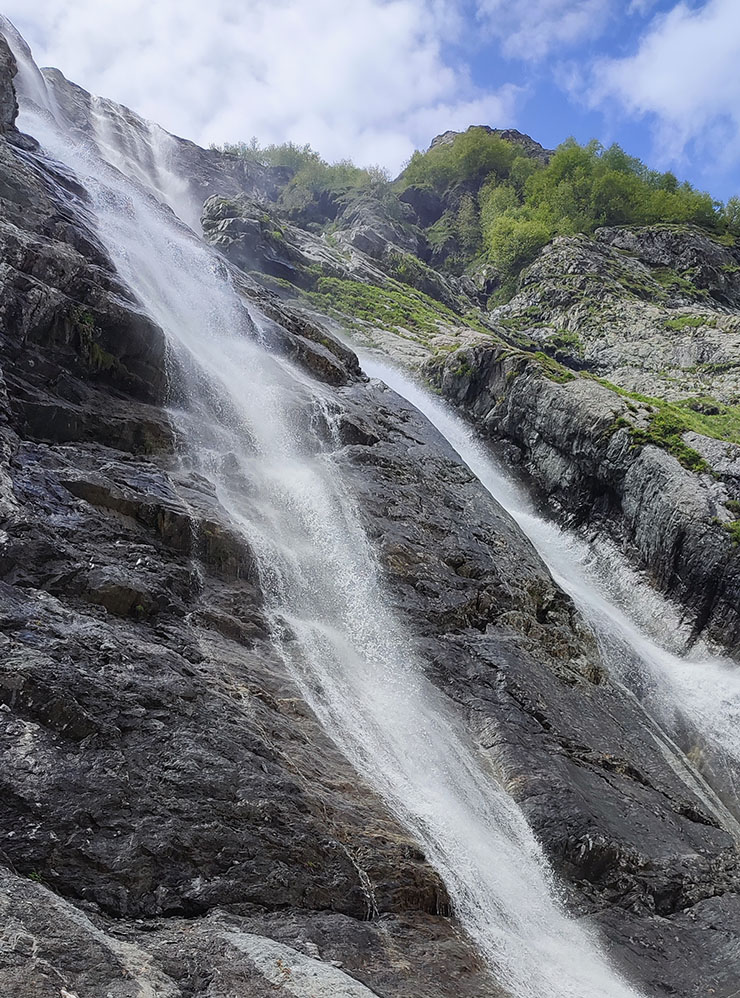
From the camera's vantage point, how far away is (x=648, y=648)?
64.5 ft

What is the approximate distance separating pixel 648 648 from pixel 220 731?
14.8m

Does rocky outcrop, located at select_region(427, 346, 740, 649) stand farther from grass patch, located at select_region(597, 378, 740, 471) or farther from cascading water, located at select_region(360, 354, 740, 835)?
cascading water, located at select_region(360, 354, 740, 835)

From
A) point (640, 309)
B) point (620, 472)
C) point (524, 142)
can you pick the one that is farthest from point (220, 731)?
point (524, 142)

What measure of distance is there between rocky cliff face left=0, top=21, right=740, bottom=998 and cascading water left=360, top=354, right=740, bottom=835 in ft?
3.65

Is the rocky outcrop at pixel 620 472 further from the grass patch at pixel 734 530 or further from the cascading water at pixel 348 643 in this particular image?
the cascading water at pixel 348 643

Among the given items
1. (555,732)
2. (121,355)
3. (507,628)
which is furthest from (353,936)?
(121,355)

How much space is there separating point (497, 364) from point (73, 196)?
60.5 ft

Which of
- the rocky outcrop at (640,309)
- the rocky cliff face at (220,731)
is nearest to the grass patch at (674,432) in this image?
the rocky cliff face at (220,731)

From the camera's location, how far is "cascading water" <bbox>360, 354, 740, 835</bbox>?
1631 centimetres

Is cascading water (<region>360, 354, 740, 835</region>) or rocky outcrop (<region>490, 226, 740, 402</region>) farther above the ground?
rocky outcrop (<region>490, 226, 740, 402</region>)

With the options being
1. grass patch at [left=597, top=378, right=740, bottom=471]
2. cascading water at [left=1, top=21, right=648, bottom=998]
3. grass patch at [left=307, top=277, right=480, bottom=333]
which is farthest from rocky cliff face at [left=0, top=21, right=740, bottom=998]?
grass patch at [left=307, top=277, right=480, bottom=333]

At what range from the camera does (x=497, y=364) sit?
30125 millimetres

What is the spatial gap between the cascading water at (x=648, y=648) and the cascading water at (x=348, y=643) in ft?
22.3

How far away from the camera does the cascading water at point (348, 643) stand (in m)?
9.26
